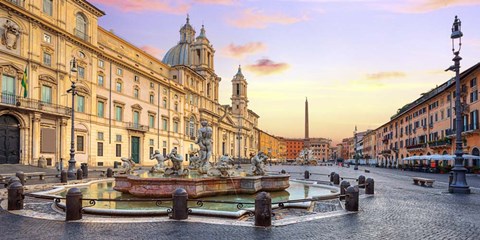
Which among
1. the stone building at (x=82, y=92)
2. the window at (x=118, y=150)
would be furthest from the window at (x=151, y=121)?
the window at (x=118, y=150)

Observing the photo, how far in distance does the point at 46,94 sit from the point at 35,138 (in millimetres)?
4714

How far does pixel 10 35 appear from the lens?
30219 mm

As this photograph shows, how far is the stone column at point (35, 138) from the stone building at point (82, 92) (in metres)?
0.08

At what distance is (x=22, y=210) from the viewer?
10703 millimetres

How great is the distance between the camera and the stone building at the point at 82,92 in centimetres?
3086

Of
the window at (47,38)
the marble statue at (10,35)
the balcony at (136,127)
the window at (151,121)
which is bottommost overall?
the balcony at (136,127)

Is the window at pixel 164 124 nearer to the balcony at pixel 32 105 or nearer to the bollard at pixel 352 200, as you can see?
the balcony at pixel 32 105

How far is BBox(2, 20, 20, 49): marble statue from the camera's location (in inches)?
1170

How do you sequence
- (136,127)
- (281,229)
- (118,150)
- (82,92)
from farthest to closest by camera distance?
(136,127) → (118,150) → (82,92) → (281,229)

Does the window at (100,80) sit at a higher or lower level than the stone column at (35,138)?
higher

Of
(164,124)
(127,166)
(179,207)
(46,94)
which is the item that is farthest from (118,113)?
(179,207)

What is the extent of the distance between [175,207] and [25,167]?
25151mm

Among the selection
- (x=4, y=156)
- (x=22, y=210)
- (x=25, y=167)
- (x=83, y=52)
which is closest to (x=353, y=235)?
(x=22, y=210)

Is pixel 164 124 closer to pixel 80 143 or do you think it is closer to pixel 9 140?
pixel 80 143
